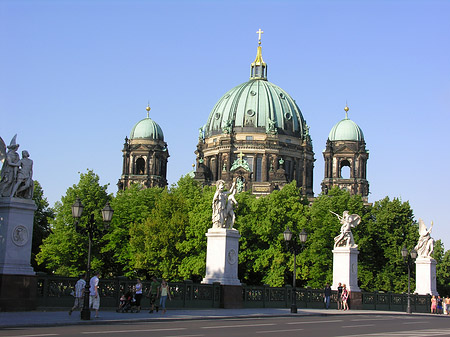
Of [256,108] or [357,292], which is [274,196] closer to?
[357,292]

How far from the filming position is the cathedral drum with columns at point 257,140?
12756cm

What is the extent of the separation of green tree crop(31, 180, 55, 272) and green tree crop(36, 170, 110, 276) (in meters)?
5.67

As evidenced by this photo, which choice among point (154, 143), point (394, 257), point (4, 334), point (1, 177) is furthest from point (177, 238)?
point (154, 143)

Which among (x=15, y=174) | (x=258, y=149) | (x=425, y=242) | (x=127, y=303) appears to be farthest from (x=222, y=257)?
(x=258, y=149)

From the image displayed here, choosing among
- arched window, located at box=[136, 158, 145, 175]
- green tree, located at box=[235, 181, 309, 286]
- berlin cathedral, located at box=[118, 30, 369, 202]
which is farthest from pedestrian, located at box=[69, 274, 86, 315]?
arched window, located at box=[136, 158, 145, 175]

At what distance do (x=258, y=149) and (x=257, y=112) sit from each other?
22.7ft

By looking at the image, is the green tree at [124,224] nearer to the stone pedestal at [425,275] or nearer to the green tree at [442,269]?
the stone pedestal at [425,275]

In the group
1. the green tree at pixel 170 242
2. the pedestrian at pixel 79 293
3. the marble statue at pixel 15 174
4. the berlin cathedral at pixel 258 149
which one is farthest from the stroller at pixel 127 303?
the berlin cathedral at pixel 258 149

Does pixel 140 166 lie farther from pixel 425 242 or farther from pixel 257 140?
pixel 425 242

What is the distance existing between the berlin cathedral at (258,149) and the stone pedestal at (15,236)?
93416 millimetres

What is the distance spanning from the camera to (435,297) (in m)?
54.5

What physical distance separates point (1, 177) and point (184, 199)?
146 ft

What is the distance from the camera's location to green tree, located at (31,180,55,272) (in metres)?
80.8

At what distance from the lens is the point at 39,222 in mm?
83375
